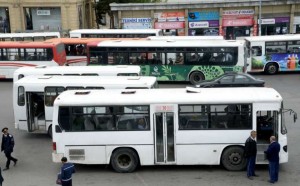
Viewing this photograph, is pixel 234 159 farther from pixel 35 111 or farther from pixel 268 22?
pixel 268 22

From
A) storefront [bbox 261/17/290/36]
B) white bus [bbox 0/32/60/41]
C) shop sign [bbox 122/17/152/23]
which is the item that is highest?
shop sign [bbox 122/17/152/23]

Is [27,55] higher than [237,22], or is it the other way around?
[237,22]

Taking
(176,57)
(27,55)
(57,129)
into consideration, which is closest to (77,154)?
(57,129)

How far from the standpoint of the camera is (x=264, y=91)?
14047 millimetres

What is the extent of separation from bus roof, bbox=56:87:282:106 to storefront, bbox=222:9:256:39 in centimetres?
2867

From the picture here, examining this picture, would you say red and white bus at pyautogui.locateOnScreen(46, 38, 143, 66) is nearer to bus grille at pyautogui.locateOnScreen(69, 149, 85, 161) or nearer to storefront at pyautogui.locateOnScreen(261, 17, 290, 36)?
storefront at pyautogui.locateOnScreen(261, 17, 290, 36)

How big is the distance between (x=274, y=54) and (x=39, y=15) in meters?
27.2

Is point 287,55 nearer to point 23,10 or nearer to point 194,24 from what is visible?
point 194,24

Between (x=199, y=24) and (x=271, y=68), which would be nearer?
(x=271, y=68)

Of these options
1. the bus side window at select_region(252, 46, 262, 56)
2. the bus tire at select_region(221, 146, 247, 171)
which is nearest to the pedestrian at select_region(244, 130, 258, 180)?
the bus tire at select_region(221, 146, 247, 171)

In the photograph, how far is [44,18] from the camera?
48281 mm

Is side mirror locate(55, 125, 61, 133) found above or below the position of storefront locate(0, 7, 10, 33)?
below

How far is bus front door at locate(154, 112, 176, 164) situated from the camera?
44.7ft

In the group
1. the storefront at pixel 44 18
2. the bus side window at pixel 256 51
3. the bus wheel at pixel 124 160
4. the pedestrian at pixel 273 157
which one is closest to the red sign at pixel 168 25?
the storefront at pixel 44 18
